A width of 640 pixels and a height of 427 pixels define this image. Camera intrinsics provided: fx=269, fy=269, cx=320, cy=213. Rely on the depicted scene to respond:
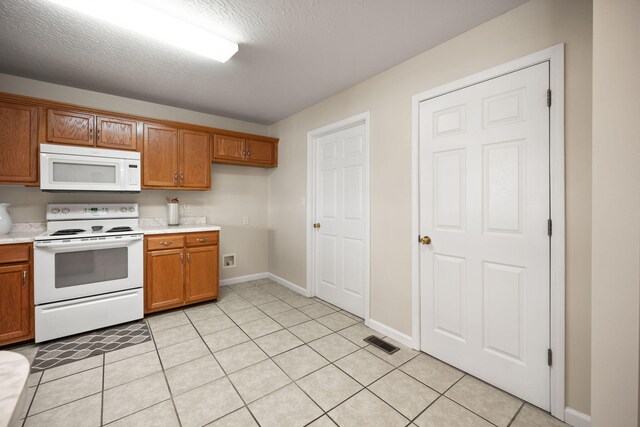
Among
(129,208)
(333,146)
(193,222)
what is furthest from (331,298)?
(129,208)

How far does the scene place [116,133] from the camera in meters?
3.03

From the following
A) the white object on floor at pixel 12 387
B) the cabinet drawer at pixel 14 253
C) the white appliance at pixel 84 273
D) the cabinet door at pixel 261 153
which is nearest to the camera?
the white object on floor at pixel 12 387

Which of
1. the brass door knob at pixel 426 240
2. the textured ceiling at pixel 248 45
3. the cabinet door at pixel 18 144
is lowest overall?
the brass door knob at pixel 426 240

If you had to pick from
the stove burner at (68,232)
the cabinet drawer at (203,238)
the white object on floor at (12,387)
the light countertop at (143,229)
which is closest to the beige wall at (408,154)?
the cabinet drawer at (203,238)

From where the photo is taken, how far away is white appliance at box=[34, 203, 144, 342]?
2.47 meters

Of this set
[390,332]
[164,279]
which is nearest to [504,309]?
[390,332]

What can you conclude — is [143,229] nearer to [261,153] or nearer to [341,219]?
[261,153]

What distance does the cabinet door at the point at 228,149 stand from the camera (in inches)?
149

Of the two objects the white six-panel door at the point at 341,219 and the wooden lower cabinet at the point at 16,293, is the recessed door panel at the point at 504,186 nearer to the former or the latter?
the white six-panel door at the point at 341,219

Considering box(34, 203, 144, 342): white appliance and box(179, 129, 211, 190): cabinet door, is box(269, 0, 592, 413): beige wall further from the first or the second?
box(34, 203, 144, 342): white appliance

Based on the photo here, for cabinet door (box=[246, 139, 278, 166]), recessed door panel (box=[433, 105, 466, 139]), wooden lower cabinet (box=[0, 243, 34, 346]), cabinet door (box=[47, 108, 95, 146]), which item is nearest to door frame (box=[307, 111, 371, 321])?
recessed door panel (box=[433, 105, 466, 139])

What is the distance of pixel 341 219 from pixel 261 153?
1792 mm

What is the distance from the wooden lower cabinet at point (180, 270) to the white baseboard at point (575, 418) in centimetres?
338

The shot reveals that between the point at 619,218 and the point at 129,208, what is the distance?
424cm
